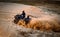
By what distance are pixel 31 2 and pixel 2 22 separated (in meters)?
2.38

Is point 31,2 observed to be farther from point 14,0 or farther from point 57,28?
point 57,28

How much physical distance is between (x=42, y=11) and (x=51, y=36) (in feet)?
5.57

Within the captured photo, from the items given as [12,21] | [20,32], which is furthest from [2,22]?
[20,32]

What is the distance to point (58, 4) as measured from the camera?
5.10 meters

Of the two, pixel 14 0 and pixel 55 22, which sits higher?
pixel 14 0

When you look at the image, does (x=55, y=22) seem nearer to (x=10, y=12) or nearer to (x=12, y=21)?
(x=12, y=21)

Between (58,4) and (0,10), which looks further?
(58,4)

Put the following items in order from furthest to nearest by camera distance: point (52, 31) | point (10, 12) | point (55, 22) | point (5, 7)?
point (5, 7)
point (10, 12)
point (55, 22)
point (52, 31)

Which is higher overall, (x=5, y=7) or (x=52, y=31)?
(x=5, y=7)

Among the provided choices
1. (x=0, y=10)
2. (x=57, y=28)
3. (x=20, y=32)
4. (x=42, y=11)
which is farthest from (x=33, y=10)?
(x=20, y=32)

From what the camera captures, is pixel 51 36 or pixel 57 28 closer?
pixel 51 36

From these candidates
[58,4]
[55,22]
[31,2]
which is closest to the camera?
[55,22]

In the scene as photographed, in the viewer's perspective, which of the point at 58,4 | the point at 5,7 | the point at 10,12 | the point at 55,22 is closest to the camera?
the point at 55,22

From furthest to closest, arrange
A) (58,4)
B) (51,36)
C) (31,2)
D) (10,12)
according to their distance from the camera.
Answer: (31,2), (58,4), (10,12), (51,36)
